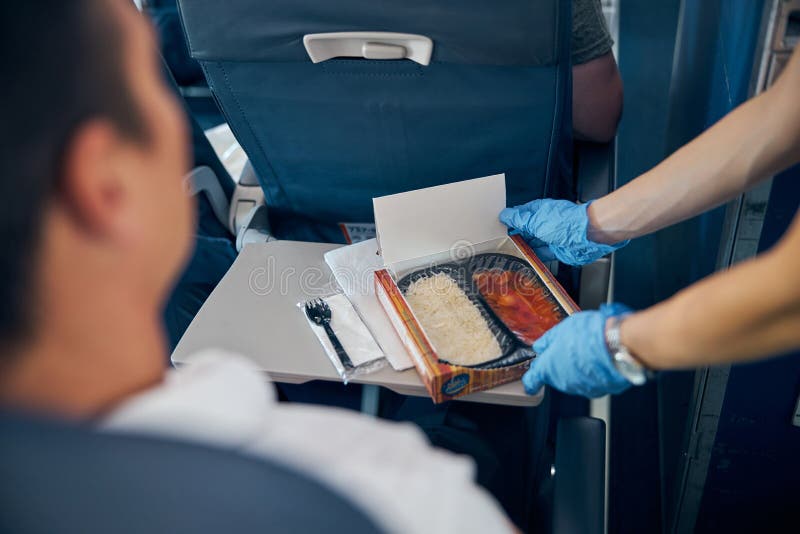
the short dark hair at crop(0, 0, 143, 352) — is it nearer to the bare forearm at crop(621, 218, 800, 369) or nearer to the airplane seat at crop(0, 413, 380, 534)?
the airplane seat at crop(0, 413, 380, 534)

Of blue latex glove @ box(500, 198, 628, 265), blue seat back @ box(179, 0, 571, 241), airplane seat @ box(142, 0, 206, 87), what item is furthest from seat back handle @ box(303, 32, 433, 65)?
airplane seat @ box(142, 0, 206, 87)

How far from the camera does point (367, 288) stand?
1.21 meters

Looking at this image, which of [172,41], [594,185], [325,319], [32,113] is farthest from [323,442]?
[172,41]

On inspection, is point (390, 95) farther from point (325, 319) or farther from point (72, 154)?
point (72, 154)

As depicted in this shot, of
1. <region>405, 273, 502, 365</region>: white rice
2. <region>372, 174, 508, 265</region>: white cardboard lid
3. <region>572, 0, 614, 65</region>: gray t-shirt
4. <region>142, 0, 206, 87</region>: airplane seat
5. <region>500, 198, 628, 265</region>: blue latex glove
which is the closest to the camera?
<region>405, 273, 502, 365</region>: white rice

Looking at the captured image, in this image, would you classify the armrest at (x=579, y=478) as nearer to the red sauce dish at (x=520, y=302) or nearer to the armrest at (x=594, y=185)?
the red sauce dish at (x=520, y=302)

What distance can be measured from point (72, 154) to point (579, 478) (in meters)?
0.90

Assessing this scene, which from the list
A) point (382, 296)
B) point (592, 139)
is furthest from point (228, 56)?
point (592, 139)

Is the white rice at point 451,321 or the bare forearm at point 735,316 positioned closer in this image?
the bare forearm at point 735,316

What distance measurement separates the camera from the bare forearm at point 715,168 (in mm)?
913

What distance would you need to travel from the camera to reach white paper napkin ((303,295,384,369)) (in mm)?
1063

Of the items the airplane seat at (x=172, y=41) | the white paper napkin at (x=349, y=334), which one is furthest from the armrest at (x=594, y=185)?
the airplane seat at (x=172, y=41)

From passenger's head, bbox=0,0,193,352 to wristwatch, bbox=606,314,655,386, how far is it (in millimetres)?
707

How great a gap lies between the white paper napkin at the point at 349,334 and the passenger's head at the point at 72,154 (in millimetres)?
603
